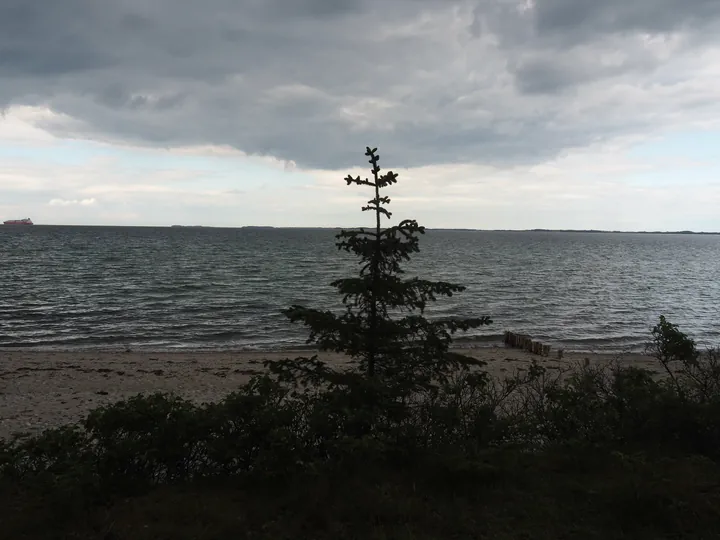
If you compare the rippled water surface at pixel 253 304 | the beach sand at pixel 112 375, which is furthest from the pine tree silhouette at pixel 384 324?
the rippled water surface at pixel 253 304

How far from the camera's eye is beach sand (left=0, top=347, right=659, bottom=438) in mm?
13529

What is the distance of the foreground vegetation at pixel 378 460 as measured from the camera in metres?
4.78

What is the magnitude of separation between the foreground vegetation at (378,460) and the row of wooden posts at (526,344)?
15.9m

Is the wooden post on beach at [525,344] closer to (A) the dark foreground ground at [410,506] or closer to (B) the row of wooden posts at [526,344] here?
(B) the row of wooden posts at [526,344]

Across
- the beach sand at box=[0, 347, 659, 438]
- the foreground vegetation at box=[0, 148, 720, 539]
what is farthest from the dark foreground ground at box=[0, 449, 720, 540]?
the beach sand at box=[0, 347, 659, 438]

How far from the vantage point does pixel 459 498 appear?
5.27 meters

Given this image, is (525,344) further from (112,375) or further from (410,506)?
(410,506)

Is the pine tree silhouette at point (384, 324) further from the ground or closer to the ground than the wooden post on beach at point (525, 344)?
further from the ground

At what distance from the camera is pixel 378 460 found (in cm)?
600

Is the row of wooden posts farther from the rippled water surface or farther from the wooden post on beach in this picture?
the rippled water surface

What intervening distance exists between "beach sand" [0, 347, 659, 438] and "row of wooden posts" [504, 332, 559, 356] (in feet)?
1.56

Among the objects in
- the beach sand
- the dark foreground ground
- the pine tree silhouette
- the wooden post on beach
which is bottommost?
the wooden post on beach

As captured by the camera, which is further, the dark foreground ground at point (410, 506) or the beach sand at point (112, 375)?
the beach sand at point (112, 375)

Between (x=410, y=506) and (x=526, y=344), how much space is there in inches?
814
